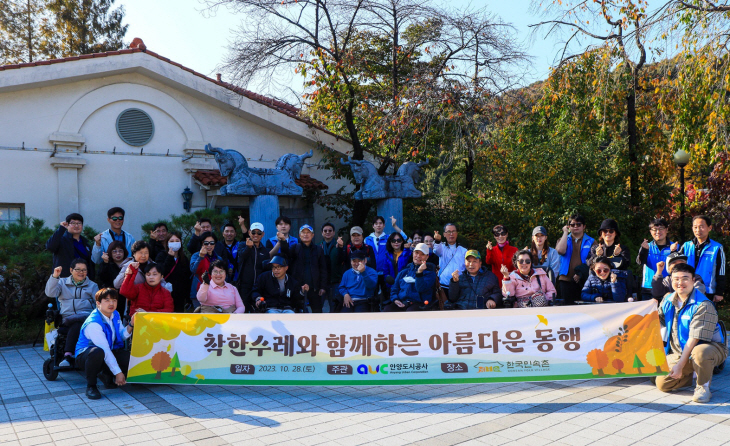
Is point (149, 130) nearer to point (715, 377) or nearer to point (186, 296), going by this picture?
point (186, 296)

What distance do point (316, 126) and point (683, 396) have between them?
10.6 m

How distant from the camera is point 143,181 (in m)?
12.5

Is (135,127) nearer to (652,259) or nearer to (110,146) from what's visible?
(110,146)

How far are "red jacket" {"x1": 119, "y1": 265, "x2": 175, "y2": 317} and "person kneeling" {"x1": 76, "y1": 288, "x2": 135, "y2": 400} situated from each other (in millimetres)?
432

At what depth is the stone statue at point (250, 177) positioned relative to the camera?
986 centimetres

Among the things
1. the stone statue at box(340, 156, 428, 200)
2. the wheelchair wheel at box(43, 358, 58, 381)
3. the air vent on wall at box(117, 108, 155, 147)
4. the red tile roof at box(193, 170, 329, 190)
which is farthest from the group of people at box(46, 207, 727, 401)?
the air vent on wall at box(117, 108, 155, 147)

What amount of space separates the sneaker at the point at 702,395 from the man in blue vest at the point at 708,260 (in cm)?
156

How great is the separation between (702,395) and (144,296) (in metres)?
6.01

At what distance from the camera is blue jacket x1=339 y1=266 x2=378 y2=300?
24.5 feet

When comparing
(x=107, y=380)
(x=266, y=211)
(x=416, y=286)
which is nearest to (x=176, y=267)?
(x=107, y=380)

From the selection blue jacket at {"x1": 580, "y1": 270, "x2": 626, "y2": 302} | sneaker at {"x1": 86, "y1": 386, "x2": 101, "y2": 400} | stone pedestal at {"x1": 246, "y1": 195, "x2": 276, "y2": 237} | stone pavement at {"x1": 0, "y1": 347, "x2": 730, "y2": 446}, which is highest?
stone pedestal at {"x1": 246, "y1": 195, "x2": 276, "y2": 237}

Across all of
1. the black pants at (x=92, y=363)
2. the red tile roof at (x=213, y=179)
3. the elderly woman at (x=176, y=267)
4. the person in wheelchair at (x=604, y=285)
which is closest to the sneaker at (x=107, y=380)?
the black pants at (x=92, y=363)

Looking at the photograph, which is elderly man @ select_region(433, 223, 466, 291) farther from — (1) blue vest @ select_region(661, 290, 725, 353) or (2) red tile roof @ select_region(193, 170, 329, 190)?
(2) red tile roof @ select_region(193, 170, 329, 190)

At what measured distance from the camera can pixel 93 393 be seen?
558 cm
